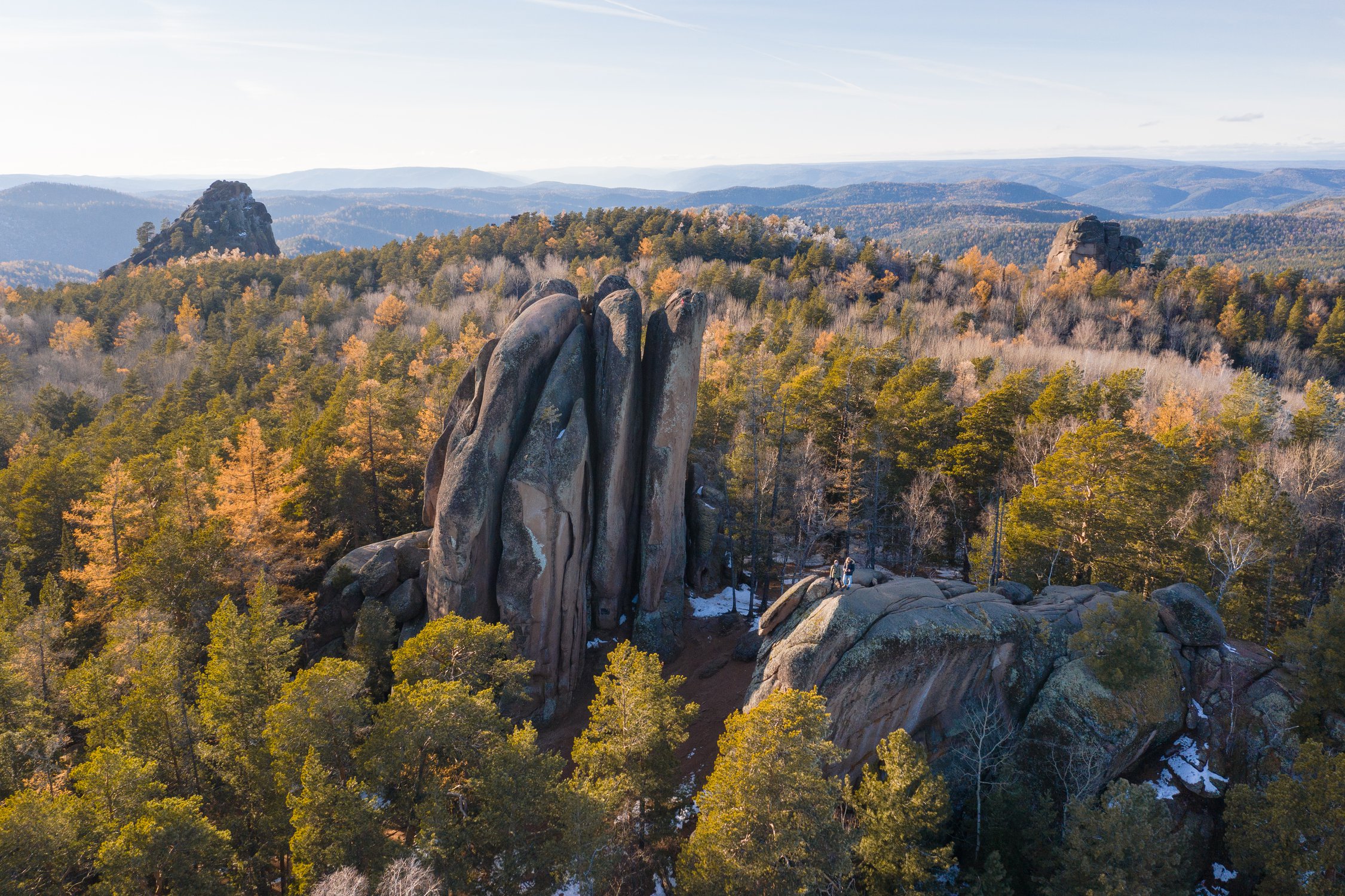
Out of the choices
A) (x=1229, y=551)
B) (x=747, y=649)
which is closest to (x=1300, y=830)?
(x=1229, y=551)

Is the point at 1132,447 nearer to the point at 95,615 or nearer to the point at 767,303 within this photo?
the point at 95,615

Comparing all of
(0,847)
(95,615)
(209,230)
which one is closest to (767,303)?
(95,615)

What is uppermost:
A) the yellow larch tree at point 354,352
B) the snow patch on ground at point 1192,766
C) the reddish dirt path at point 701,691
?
the yellow larch tree at point 354,352

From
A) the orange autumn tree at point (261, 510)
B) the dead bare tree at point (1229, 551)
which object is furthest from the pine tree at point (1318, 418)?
the orange autumn tree at point (261, 510)

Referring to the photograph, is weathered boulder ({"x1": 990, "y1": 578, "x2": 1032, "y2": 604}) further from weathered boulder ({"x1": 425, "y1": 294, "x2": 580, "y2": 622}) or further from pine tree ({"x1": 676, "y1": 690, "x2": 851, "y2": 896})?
weathered boulder ({"x1": 425, "y1": 294, "x2": 580, "y2": 622})

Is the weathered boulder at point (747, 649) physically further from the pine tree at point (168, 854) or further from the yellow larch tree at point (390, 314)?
the yellow larch tree at point (390, 314)

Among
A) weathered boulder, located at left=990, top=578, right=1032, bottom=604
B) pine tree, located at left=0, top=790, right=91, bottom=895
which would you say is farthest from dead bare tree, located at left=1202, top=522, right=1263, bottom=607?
pine tree, located at left=0, top=790, right=91, bottom=895

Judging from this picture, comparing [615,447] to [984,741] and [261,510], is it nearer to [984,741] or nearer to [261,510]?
[261,510]
